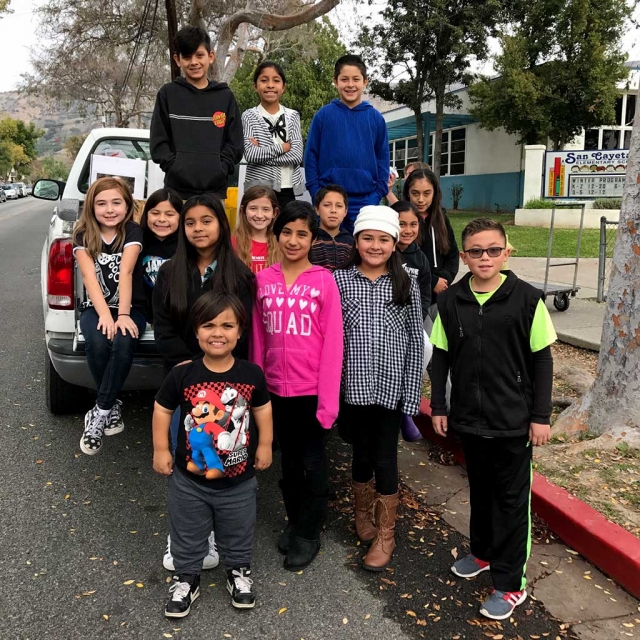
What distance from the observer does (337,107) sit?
4297 millimetres

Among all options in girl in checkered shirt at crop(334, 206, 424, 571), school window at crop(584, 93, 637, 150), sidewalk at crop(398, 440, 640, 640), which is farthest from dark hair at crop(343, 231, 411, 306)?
school window at crop(584, 93, 637, 150)

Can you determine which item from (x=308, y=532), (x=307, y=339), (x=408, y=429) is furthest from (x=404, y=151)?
(x=308, y=532)

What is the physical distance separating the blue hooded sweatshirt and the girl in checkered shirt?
139cm

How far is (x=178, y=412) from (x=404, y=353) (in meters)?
1.04

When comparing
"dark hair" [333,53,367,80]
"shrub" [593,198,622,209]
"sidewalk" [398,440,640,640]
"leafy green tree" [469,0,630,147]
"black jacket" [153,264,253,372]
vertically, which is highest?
"leafy green tree" [469,0,630,147]

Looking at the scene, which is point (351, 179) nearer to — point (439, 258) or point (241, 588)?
point (439, 258)

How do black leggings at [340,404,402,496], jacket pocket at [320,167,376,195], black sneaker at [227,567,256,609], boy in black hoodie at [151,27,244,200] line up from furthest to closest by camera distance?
jacket pocket at [320,167,376,195], boy in black hoodie at [151,27,244,200], black leggings at [340,404,402,496], black sneaker at [227,567,256,609]

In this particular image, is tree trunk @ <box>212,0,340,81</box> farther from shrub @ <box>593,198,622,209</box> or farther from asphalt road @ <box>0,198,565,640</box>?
asphalt road @ <box>0,198,565,640</box>

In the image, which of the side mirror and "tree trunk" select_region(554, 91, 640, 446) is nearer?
"tree trunk" select_region(554, 91, 640, 446)

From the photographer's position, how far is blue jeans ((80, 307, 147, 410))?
3.29 meters

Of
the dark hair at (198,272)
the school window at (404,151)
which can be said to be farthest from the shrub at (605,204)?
the dark hair at (198,272)

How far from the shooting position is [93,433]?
329 cm

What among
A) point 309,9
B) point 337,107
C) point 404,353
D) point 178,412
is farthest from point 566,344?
point 309,9

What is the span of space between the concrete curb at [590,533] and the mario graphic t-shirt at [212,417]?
160 cm
